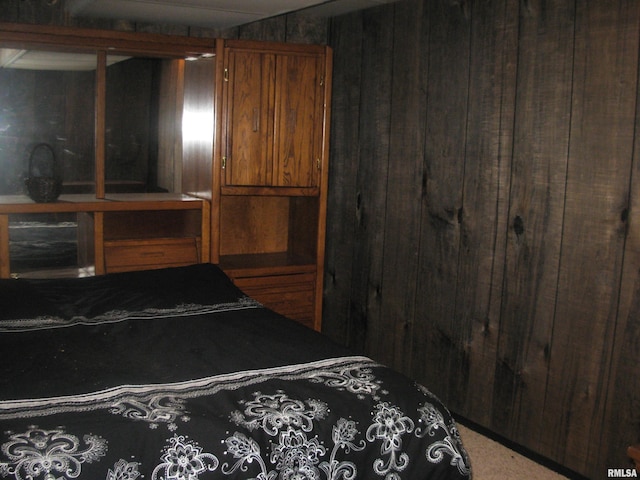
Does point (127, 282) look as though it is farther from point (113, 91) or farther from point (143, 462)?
point (143, 462)

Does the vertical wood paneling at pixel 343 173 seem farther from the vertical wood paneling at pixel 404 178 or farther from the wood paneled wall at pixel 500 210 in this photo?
the vertical wood paneling at pixel 404 178

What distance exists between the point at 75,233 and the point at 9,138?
0.52 metres

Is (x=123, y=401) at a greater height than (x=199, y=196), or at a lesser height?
lesser

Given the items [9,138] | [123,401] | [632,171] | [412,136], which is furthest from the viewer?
[412,136]

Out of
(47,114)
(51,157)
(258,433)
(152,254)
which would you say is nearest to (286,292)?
(152,254)

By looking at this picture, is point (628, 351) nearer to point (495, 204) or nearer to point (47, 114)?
point (495, 204)

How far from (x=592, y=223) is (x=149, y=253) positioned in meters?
2.04

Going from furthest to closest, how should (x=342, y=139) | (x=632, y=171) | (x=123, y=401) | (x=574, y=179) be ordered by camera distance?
(x=342, y=139), (x=574, y=179), (x=632, y=171), (x=123, y=401)

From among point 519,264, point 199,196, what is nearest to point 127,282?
point 199,196

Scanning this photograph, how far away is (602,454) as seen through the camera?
2.71 meters

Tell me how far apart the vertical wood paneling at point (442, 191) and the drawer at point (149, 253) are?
3.85 ft

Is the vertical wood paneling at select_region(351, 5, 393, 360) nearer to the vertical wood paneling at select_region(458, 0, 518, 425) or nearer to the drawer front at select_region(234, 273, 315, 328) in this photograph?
the drawer front at select_region(234, 273, 315, 328)

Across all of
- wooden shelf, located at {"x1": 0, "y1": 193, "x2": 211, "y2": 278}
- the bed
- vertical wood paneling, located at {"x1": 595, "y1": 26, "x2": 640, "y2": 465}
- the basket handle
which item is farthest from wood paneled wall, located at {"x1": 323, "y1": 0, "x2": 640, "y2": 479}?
the basket handle

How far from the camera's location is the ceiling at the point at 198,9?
305 centimetres
